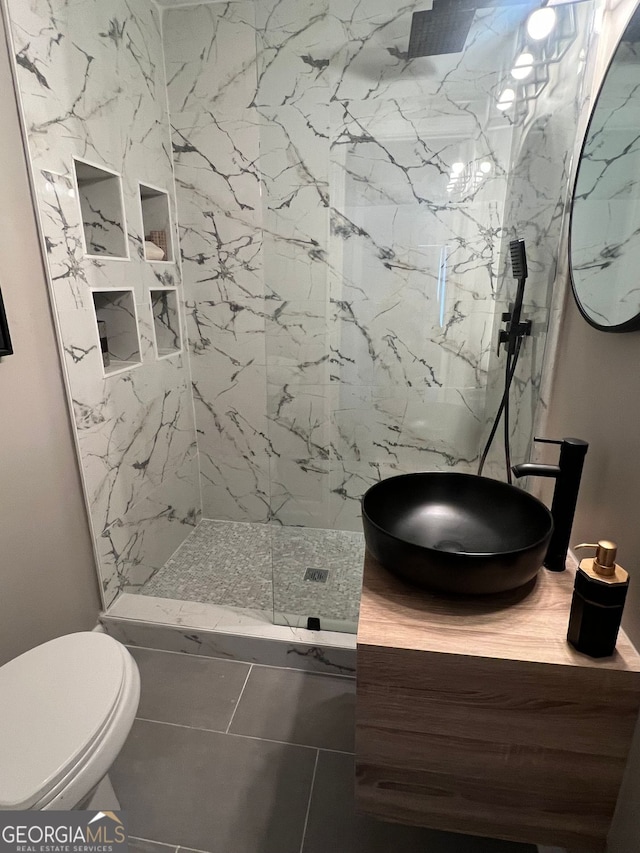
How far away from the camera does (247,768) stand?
1.46 meters

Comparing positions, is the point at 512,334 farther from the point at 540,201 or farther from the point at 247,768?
the point at 247,768

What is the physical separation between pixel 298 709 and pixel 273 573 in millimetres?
532

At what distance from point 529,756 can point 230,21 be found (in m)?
2.94

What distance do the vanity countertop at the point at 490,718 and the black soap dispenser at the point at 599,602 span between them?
0.03 metres

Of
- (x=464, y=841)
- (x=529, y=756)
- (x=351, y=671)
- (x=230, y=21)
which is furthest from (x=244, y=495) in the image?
(x=230, y=21)

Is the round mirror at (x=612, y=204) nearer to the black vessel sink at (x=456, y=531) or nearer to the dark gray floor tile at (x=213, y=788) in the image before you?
the black vessel sink at (x=456, y=531)

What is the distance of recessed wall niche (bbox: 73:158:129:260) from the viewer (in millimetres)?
1991

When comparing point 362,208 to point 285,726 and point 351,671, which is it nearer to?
point 351,671

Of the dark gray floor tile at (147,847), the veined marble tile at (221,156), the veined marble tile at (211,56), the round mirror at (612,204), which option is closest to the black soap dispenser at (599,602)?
the round mirror at (612,204)

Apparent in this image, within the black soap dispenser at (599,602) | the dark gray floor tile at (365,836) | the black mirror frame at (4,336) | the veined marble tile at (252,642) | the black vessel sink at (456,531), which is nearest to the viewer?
the black soap dispenser at (599,602)

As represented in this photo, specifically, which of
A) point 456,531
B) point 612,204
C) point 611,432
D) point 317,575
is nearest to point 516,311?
point 612,204

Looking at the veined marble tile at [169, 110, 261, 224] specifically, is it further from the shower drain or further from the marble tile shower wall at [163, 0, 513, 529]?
the shower drain

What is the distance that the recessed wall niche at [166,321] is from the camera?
2.51 m

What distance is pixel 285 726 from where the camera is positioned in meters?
1.59
